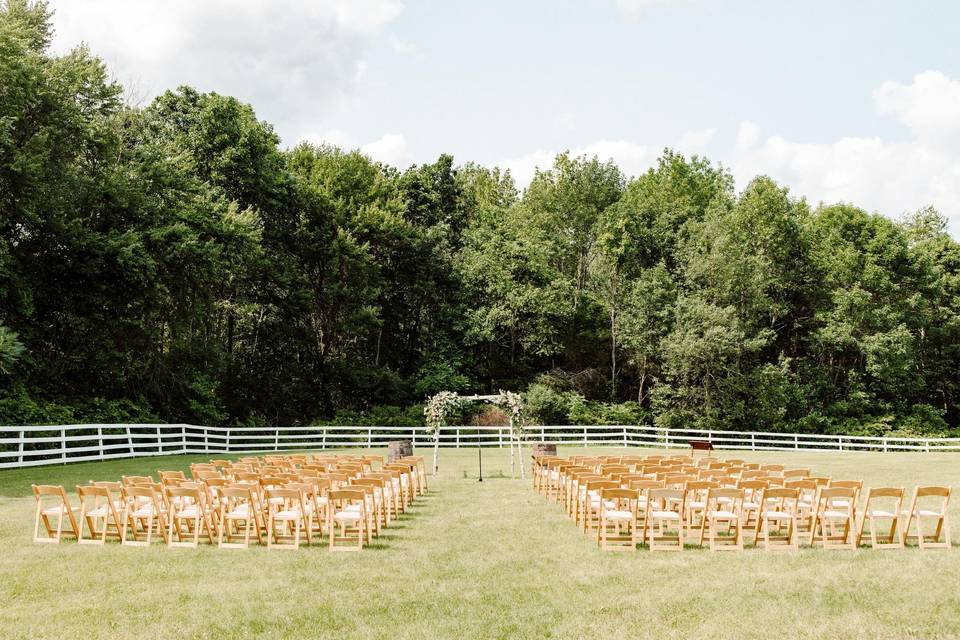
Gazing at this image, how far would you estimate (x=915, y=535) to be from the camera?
10.7 metres

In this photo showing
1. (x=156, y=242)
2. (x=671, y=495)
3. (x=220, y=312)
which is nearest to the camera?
(x=671, y=495)

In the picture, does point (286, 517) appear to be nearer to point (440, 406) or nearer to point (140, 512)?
point (140, 512)

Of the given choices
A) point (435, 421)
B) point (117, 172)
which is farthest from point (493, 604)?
point (117, 172)

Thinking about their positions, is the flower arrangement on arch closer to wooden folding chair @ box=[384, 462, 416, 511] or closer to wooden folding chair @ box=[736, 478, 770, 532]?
wooden folding chair @ box=[384, 462, 416, 511]

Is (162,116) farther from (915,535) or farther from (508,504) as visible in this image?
(915,535)

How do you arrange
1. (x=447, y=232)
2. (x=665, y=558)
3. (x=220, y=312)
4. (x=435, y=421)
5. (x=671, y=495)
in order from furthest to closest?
(x=447, y=232)
(x=220, y=312)
(x=435, y=421)
(x=671, y=495)
(x=665, y=558)

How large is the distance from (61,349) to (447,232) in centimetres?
2228

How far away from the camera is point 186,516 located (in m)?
10.3

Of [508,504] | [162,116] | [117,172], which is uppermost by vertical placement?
[162,116]

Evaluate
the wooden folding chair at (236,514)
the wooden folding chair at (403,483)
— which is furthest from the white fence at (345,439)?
the wooden folding chair at (236,514)

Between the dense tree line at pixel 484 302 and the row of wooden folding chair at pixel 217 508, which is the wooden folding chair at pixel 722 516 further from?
the dense tree line at pixel 484 302

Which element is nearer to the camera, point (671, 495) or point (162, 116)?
point (671, 495)

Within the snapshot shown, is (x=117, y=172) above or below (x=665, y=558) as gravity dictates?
above

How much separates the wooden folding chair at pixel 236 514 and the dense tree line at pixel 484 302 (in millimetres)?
19633
